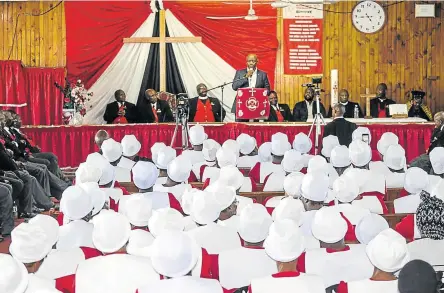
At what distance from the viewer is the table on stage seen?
10.8 metres

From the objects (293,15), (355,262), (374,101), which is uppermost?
(293,15)

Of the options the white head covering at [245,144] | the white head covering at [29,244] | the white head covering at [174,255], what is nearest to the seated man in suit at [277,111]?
the white head covering at [245,144]

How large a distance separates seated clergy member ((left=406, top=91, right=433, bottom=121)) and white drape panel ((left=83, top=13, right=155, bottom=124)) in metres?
4.31

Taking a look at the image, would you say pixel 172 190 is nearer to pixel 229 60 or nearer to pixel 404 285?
pixel 404 285

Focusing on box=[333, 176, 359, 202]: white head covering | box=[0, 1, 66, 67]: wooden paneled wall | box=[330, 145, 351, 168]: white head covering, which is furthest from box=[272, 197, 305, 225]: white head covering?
box=[0, 1, 66, 67]: wooden paneled wall

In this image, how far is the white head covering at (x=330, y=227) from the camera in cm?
386

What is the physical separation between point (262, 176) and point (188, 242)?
14.2 ft

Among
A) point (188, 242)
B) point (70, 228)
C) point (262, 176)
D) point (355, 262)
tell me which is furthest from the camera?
point (262, 176)

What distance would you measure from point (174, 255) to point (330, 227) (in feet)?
3.67

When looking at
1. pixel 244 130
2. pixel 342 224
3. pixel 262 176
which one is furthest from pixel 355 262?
pixel 244 130

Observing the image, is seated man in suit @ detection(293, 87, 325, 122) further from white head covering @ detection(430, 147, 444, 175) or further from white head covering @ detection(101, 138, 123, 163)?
white head covering @ detection(430, 147, 444, 175)

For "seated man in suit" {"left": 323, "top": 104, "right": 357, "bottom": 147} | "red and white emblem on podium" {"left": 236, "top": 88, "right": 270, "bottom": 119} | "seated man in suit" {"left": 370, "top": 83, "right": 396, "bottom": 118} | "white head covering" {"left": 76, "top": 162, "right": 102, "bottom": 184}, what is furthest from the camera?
"seated man in suit" {"left": 370, "top": 83, "right": 396, "bottom": 118}

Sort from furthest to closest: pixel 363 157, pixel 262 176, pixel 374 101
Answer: pixel 374 101, pixel 262 176, pixel 363 157

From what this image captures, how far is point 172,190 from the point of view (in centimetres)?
599
